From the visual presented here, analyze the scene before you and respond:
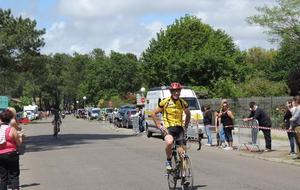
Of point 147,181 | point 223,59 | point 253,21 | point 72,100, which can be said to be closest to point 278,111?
point 253,21

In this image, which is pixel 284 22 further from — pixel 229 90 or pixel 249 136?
pixel 249 136

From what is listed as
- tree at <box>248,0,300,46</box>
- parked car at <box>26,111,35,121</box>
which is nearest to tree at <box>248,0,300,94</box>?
tree at <box>248,0,300,46</box>

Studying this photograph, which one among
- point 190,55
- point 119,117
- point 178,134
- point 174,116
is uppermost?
point 190,55

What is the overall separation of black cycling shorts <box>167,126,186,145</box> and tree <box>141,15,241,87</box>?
47402 mm

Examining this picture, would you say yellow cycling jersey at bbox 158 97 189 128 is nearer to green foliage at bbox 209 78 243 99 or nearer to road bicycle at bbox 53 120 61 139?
road bicycle at bbox 53 120 61 139

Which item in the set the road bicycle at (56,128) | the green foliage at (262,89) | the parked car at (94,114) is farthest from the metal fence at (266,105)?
the parked car at (94,114)

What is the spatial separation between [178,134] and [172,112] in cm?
43

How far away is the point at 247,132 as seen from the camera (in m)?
22.6

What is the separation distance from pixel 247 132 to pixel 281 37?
26.0 meters

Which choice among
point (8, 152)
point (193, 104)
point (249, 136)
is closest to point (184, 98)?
point (193, 104)

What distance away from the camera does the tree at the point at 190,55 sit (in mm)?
60031

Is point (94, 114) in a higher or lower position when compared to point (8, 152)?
higher

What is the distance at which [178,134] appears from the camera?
1130cm

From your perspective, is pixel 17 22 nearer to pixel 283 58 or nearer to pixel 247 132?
pixel 283 58
